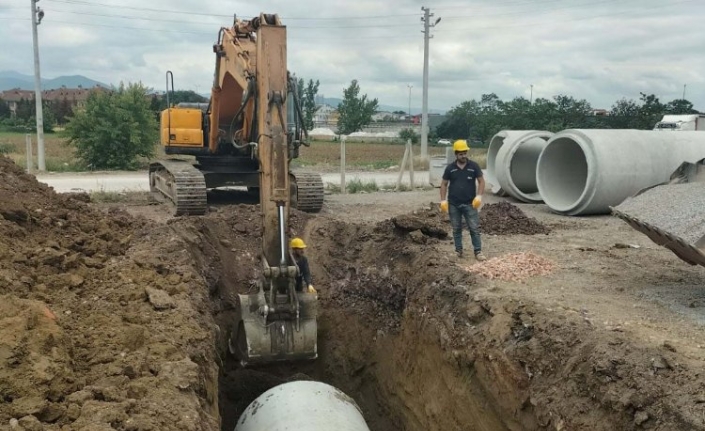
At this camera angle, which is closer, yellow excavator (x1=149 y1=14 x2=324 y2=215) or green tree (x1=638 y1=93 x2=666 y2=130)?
yellow excavator (x1=149 y1=14 x2=324 y2=215)

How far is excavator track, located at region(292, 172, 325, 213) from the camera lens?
14430 mm

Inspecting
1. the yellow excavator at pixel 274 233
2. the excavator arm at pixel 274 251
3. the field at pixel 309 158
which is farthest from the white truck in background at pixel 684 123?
the excavator arm at pixel 274 251

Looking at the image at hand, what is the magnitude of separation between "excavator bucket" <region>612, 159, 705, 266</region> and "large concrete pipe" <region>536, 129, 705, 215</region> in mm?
6102

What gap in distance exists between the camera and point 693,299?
730 cm

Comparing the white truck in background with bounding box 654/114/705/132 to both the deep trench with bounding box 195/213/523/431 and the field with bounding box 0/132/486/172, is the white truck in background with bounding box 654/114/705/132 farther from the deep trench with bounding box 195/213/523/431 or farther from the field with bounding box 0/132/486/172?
the deep trench with bounding box 195/213/523/431

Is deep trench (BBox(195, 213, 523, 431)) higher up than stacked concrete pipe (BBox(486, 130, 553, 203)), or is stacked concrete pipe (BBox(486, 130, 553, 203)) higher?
stacked concrete pipe (BBox(486, 130, 553, 203))

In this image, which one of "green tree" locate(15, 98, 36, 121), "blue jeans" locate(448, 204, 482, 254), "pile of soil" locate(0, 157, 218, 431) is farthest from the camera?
"green tree" locate(15, 98, 36, 121)

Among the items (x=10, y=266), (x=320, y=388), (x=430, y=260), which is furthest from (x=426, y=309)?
(x=10, y=266)

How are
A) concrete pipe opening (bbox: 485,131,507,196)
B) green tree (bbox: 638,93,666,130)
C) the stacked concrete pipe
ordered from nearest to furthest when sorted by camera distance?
the stacked concrete pipe < concrete pipe opening (bbox: 485,131,507,196) < green tree (bbox: 638,93,666,130)

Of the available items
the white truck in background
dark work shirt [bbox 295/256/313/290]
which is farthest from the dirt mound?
the white truck in background

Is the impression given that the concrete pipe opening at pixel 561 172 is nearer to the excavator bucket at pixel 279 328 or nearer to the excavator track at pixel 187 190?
the excavator track at pixel 187 190

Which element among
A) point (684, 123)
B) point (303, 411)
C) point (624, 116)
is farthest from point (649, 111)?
point (303, 411)

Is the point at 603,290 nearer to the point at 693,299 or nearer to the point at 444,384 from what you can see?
the point at 693,299

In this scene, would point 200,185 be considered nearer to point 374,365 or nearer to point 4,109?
point 374,365
